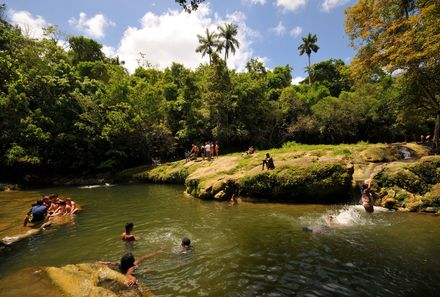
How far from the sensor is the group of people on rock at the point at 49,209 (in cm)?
1497

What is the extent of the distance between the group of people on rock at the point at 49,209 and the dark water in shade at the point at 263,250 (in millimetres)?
1471

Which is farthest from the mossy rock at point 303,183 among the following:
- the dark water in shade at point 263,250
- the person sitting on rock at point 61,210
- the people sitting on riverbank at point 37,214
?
the people sitting on riverbank at point 37,214

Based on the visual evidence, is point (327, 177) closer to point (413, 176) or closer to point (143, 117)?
point (413, 176)

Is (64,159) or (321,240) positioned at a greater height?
(64,159)

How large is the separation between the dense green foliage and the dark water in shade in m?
20.7

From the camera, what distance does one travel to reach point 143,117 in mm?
39062

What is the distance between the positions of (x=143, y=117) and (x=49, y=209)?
75.8ft

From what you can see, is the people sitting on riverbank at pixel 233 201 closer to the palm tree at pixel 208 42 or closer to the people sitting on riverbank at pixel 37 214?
the people sitting on riverbank at pixel 37 214

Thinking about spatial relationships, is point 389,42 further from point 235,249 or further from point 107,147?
point 107,147

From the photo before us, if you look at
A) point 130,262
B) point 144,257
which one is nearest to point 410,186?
point 144,257

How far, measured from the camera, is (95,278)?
7715mm

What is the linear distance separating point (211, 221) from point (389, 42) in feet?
64.1

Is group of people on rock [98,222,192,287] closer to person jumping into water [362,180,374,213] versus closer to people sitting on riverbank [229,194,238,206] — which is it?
people sitting on riverbank [229,194,238,206]

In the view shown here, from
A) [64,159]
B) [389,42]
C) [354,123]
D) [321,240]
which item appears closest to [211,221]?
[321,240]
